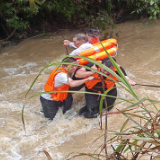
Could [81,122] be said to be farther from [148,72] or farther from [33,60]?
[33,60]

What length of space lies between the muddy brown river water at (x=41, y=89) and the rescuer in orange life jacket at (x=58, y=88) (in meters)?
0.23

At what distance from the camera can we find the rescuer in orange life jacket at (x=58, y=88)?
9.51 ft

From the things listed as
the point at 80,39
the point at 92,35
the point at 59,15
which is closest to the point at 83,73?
the point at 80,39

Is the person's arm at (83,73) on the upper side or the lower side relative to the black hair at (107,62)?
lower

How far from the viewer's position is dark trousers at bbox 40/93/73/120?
328 cm

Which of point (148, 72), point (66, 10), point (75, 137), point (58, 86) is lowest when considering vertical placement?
point (75, 137)

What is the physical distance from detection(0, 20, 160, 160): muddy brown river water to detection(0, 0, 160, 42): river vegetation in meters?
0.55

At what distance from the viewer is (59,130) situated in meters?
3.26

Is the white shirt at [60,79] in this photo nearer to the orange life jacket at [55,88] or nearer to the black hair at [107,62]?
the orange life jacket at [55,88]

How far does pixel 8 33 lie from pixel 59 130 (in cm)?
516

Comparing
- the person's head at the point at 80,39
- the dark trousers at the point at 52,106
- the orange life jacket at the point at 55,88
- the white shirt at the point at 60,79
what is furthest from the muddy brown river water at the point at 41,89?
the person's head at the point at 80,39

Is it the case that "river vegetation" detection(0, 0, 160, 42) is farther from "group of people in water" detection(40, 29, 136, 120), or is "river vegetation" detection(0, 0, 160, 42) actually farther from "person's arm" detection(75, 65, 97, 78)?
"person's arm" detection(75, 65, 97, 78)

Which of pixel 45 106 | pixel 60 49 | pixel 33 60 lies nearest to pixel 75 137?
pixel 45 106

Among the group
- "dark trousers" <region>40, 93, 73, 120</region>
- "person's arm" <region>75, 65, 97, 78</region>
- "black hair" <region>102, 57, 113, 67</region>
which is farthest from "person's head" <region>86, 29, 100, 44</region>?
"dark trousers" <region>40, 93, 73, 120</region>
